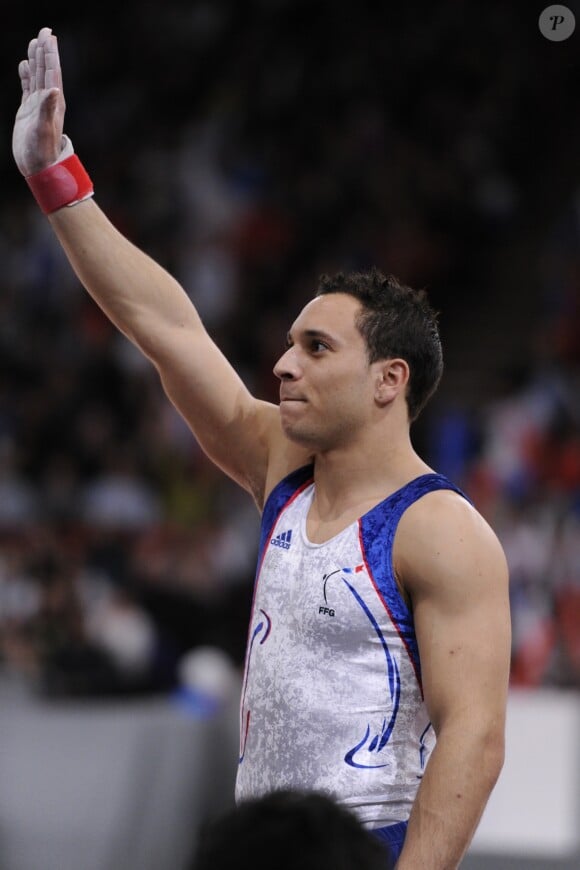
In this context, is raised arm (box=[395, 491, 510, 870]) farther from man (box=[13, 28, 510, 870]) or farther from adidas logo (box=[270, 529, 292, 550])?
adidas logo (box=[270, 529, 292, 550])

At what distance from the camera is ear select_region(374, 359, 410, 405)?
3.30 metres

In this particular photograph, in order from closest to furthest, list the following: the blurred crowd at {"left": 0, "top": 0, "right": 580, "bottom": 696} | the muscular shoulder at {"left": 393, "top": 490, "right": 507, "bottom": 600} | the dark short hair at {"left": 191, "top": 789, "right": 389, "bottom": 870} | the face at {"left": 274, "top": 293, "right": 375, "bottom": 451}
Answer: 1. the dark short hair at {"left": 191, "top": 789, "right": 389, "bottom": 870}
2. the muscular shoulder at {"left": 393, "top": 490, "right": 507, "bottom": 600}
3. the face at {"left": 274, "top": 293, "right": 375, "bottom": 451}
4. the blurred crowd at {"left": 0, "top": 0, "right": 580, "bottom": 696}

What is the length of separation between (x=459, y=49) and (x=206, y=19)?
8.81ft

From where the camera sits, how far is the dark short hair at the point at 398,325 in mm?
3318

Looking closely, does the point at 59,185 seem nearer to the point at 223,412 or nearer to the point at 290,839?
the point at 223,412

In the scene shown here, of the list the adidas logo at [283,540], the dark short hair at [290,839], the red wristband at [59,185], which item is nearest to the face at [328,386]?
the adidas logo at [283,540]

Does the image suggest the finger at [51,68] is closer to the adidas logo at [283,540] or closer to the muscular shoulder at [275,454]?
the muscular shoulder at [275,454]

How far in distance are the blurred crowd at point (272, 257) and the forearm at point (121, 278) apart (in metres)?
4.62

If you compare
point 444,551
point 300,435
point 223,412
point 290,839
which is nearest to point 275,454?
point 223,412

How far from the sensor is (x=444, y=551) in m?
3.03

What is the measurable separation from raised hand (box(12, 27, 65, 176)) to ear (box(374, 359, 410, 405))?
3.28 ft

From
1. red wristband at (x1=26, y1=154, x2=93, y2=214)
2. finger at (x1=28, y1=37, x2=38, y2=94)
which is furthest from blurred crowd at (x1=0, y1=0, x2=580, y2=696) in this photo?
finger at (x1=28, y1=37, x2=38, y2=94)

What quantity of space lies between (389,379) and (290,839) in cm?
181

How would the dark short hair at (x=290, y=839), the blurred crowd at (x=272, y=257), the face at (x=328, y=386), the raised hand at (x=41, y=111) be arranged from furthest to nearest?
the blurred crowd at (x=272, y=257), the raised hand at (x=41, y=111), the face at (x=328, y=386), the dark short hair at (x=290, y=839)
